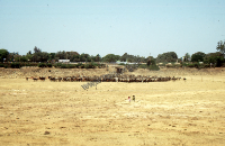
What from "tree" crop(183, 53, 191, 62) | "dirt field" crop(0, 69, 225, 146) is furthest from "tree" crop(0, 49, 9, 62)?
"tree" crop(183, 53, 191, 62)

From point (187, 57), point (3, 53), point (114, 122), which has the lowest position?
point (114, 122)

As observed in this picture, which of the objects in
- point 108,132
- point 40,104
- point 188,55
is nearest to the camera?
point 108,132

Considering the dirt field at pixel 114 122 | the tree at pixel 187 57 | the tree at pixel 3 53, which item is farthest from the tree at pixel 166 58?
the dirt field at pixel 114 122

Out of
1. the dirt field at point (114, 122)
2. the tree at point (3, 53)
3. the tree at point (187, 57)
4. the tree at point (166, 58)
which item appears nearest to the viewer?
the dirt field at point (114, 122)

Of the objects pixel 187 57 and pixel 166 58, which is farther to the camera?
pixel 166 58

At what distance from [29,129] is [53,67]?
33210mm

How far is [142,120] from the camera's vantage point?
10.3 meters

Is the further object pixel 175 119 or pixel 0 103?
pixel 0 103

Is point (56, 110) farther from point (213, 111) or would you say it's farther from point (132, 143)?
point (213, 111)

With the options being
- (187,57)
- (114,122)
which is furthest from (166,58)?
(114,122)

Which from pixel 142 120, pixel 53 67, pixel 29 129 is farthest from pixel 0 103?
pixel 53 67

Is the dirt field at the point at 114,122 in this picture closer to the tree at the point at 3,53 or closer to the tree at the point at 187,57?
the tree at the point at 3,53

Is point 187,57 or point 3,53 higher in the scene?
point 3,53

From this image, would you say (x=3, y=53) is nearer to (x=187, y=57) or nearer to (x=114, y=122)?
(x=114, y=122)
